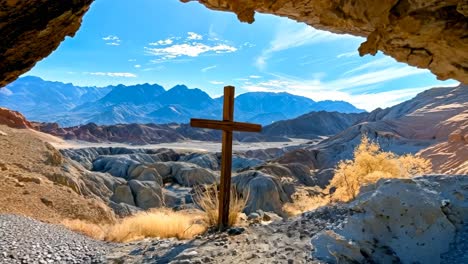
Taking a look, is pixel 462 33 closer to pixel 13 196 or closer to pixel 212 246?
pixel 212 246

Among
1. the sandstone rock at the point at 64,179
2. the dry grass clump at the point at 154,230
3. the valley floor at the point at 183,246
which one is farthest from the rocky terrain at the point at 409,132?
the valley floor at the point at 183,246

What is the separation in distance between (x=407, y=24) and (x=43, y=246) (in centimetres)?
714

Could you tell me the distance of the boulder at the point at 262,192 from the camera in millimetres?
27000

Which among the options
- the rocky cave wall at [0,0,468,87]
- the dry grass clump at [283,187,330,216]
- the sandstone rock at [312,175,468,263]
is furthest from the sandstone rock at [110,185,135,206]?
the sandstone rock at [312,175,468,263]

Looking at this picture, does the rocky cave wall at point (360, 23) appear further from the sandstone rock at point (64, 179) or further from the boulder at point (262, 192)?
the boulder at point (262, 192)

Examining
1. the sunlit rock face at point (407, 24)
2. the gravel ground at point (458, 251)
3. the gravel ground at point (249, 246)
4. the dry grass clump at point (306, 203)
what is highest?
the sunlit rock face at point (407, 24)

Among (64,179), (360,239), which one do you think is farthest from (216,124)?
(64,179)

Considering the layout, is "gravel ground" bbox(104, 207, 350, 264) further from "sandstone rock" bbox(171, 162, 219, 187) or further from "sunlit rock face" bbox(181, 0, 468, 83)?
"sandstone rock" bbox(171, 162, 219, 187)

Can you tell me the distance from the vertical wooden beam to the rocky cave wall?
1.72 metres

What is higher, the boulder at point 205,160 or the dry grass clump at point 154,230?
the dry grass clump at point 154,230

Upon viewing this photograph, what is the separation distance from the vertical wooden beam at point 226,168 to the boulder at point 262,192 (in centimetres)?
1736

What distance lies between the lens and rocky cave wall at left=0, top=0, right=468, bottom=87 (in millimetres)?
5691

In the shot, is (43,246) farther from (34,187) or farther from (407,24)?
(34,187)

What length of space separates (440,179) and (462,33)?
2875mm
